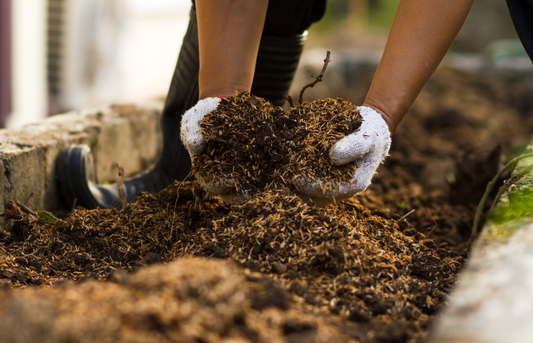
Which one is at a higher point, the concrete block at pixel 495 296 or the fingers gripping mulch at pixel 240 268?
the concrete block at pixel 495 296

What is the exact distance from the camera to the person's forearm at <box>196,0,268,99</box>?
159 centimetres

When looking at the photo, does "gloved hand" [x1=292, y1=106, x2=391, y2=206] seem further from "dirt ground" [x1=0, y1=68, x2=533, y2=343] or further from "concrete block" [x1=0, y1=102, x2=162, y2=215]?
"concrete block" [x1=0, y1=102, x2=162, y2=215]

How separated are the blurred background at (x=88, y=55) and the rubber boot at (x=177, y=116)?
174cm

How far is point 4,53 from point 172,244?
418 centimetres

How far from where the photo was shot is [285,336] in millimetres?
865

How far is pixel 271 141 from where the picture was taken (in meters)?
1.48

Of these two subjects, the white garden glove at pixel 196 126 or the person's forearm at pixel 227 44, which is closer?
the white garden glove at pixel 196 126

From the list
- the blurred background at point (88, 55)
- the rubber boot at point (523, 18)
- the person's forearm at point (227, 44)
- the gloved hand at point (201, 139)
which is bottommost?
the blurred background at point (88, 55)

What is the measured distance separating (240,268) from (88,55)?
241 inches

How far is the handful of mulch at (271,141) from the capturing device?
56.9 inches

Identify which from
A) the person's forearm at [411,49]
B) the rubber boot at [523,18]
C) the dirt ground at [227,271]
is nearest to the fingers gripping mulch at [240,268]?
the dirt ground at [227,271]

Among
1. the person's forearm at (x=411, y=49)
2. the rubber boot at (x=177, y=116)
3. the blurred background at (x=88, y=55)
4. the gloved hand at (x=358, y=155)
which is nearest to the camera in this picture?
the gloved hand at (x=358, y=155)

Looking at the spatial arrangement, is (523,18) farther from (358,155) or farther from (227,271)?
(227,271)

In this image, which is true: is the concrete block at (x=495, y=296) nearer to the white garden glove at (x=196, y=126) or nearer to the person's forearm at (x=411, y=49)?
the person's forearm at (x=411, y=49)
